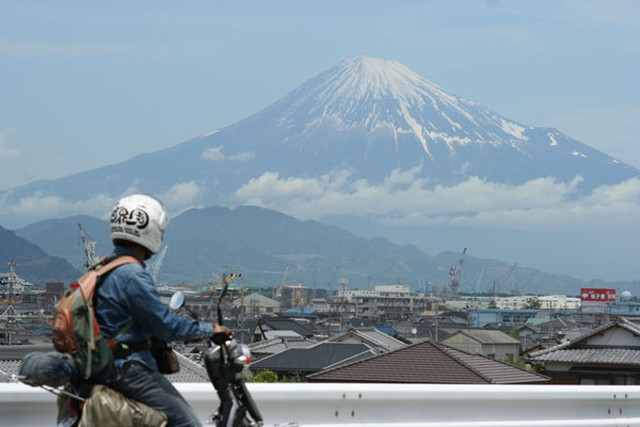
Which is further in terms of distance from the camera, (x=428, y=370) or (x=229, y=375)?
(x=428, y=370)

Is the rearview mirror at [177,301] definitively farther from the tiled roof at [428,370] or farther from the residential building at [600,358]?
the residential building at [600,358]

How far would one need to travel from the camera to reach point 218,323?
184 inches

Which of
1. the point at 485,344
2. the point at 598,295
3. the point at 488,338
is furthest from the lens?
the point at 598,295

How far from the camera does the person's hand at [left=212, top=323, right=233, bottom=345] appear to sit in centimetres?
454

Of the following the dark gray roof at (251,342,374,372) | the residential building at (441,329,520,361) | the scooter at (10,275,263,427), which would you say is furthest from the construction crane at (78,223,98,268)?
the residential building at (441,329,520,361)

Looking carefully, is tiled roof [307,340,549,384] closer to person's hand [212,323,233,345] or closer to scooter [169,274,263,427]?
scooter [169,274,263,427]

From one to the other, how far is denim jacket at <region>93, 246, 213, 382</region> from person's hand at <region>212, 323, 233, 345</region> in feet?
0.07

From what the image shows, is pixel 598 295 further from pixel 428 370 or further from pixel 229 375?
→ pixel 229 375

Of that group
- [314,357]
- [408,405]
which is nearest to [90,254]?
[314,357]

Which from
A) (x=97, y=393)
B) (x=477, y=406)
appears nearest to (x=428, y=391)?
(x=477, y=406)

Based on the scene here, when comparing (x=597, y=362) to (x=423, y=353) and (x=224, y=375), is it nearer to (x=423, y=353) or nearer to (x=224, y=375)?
(x=423, y=353)

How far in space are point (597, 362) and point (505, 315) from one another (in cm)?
15140

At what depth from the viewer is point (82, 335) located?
4.41 meters

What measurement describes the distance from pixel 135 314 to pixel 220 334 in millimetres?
360
